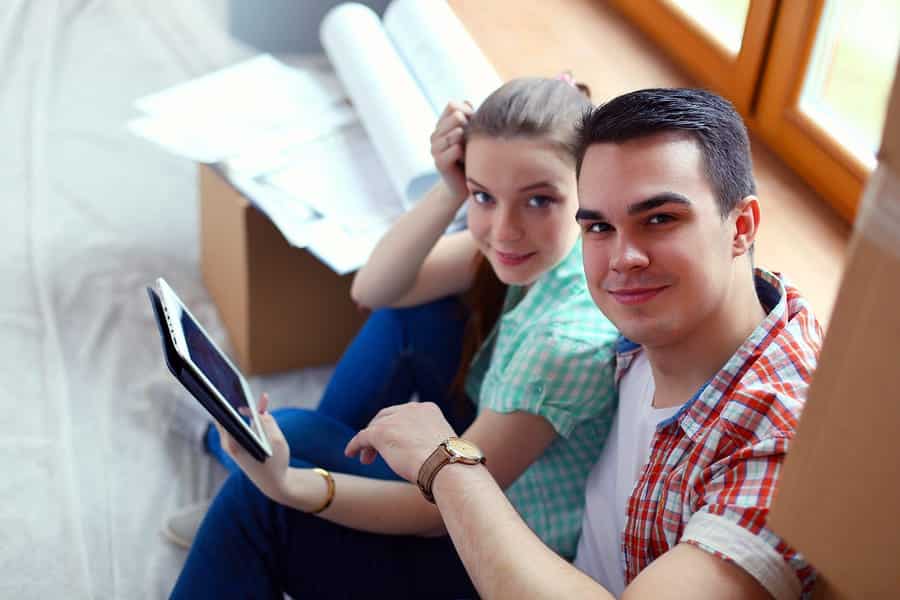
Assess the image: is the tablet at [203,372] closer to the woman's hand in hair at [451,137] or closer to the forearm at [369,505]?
the forearm at [369,505]

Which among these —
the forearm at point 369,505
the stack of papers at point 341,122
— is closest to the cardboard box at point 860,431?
the forearm at point 369,505

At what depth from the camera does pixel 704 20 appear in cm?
172

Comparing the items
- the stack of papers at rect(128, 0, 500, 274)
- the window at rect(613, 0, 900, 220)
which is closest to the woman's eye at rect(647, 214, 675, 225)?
the window at rect(613, 0, 900, 220)

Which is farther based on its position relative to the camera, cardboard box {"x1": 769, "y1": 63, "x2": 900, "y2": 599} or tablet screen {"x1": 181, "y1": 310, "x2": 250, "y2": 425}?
tablet screen {"x1": 181, "y1": 310, "x2": 250, "y2": 425}

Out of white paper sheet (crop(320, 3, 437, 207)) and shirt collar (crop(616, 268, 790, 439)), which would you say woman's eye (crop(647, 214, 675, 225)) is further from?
white paper sheet (crop(320, 3, 437, 207))

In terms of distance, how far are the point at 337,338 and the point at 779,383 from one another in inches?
45.7

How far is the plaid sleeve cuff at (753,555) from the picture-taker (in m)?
0.77

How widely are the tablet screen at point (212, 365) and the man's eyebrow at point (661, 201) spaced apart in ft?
1.50

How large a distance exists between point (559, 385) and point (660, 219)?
0.86ft

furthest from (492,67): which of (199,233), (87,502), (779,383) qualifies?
(779,383)

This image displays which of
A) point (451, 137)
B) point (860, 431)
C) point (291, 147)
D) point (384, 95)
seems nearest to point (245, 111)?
point (291, 147)

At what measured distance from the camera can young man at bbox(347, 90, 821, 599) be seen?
820 millimetres

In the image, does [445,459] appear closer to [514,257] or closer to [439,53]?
[514,257]

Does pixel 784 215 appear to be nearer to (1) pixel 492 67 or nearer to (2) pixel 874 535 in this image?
(1) pixel 492 67
